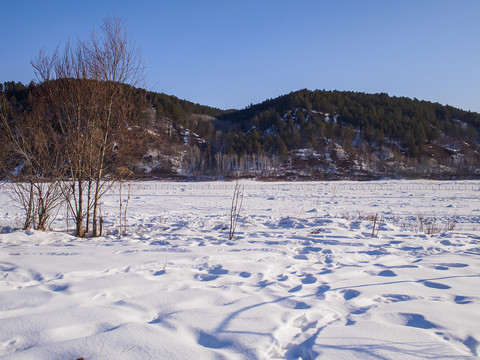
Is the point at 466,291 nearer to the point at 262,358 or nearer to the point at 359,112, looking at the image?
the point at 262,358

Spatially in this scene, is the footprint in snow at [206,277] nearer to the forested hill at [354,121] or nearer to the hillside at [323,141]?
the hillside at [323,141]

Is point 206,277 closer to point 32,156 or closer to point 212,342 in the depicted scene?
point 212,342

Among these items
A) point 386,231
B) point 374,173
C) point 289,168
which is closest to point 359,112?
point 374,173

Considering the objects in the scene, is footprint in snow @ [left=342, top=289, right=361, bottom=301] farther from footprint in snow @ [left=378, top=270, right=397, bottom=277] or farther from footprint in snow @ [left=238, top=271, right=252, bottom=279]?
footprint in snow @ [left=238, top=271, right=252, bottom=279]

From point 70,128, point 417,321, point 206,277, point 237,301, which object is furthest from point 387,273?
point 70,128

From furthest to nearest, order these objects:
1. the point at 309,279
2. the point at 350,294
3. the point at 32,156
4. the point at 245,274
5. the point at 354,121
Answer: the point at 354,121
the point at 32,156
the point at 245,274
the point at 309,279
the point at 350,294

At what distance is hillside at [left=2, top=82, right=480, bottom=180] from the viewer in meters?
82.2

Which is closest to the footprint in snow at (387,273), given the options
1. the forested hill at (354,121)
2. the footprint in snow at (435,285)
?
the footprint in snow at (435,285)

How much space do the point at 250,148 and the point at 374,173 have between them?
133 ft

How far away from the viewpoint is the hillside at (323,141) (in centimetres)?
8225

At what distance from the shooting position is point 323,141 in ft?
331

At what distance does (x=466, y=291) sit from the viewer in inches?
138

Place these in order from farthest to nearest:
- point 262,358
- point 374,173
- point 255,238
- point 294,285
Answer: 1. point 374,173
2. point 255,238
3. point 294,285
4. point 262,358

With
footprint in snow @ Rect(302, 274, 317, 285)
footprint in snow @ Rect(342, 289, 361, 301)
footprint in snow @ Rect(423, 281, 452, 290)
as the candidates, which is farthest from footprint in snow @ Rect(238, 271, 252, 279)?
footprint in snow @ Rect(423, 281, 452, 290)
